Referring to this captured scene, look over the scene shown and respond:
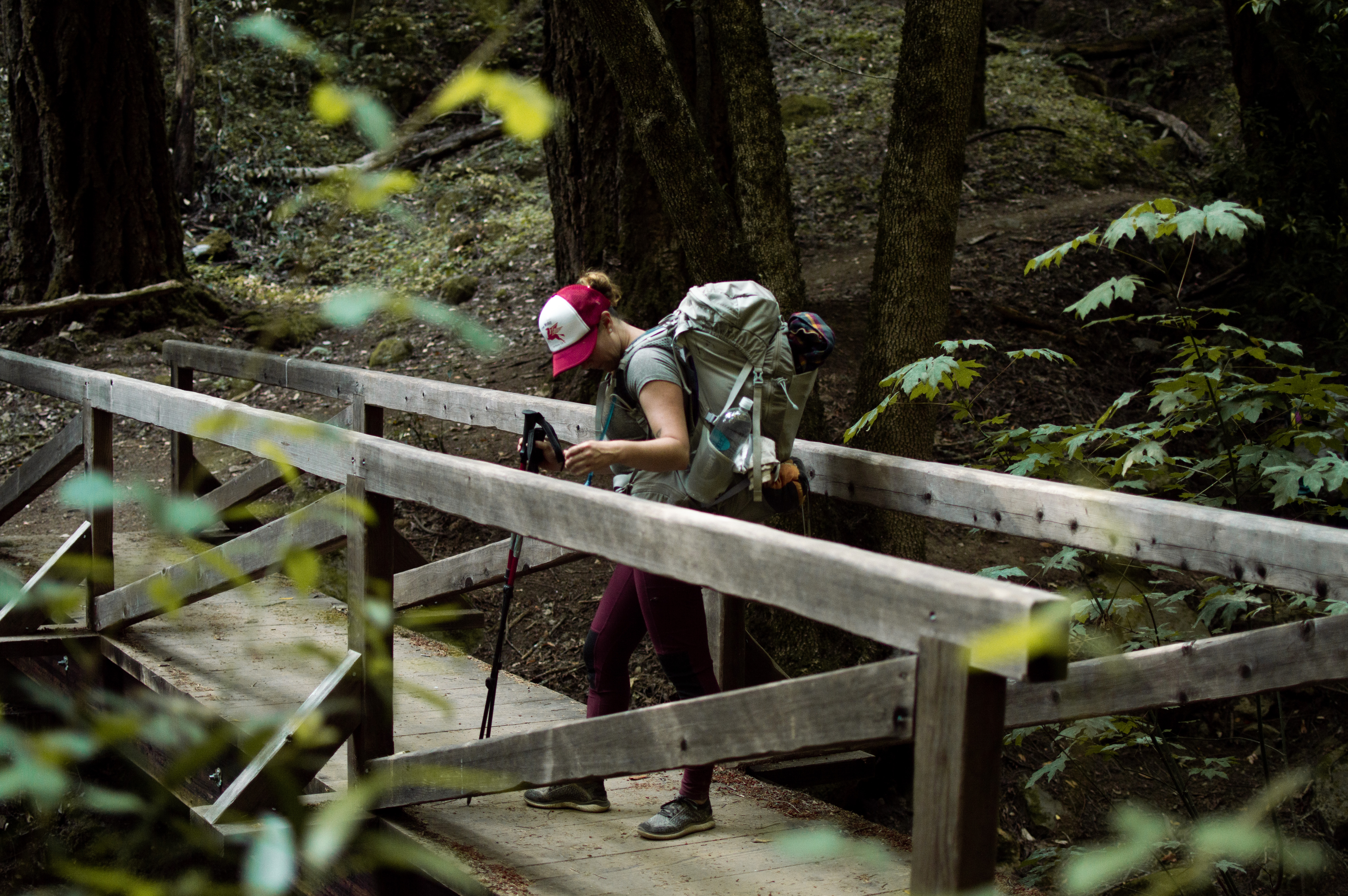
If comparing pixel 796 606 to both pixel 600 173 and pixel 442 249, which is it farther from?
pixel 442 249

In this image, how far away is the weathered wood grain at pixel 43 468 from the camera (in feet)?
16.7

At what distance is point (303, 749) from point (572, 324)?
138 cm

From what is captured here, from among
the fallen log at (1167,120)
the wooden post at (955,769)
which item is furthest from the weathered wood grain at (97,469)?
the fallen log at (1167,120)

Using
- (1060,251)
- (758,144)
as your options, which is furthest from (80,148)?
(1060,251)

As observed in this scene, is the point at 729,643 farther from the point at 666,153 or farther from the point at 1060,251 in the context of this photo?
the point at 666,153

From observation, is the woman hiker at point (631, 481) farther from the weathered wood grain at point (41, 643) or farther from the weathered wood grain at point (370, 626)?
the weathered wood grain at point (41, 643)

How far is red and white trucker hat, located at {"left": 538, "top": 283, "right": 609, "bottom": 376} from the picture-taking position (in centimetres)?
306

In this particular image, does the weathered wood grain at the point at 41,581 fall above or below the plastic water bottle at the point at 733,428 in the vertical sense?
below

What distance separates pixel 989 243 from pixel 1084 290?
1.53m

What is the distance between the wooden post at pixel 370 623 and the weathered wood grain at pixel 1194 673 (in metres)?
1.66

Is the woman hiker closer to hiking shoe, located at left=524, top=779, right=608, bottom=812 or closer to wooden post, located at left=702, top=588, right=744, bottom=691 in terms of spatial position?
hiking shoe, located at left=524, top=779, right=608, bottom=812

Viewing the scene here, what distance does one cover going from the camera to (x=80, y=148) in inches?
391

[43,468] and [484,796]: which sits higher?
[43,468]

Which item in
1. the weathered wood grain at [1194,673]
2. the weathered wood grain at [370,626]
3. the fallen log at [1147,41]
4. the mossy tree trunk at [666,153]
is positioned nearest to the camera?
the weathered wood grain at [1194,673]
